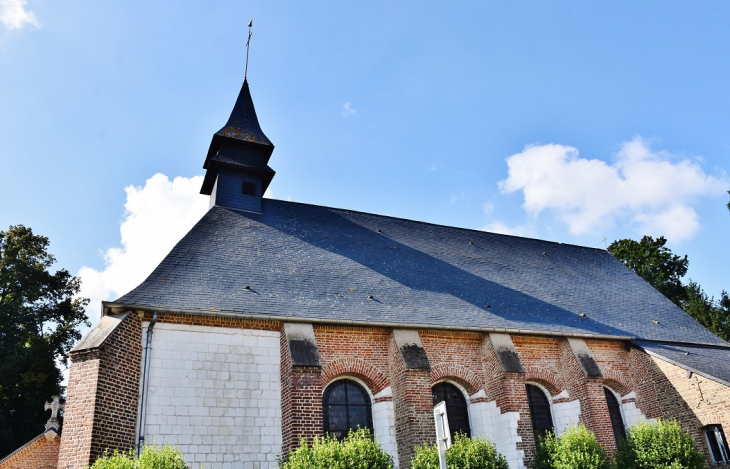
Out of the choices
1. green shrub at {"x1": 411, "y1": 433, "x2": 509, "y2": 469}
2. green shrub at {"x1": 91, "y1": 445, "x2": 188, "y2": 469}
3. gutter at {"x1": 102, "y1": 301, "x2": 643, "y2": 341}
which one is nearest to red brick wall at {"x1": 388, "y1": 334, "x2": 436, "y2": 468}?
green shrub at {"x1": 411, "y1": 433, "x2": 509, "y2": 469}

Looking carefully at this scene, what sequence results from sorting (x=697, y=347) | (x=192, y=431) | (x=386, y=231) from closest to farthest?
(x=192, y=431), (x=697, y=347), (x=386, y=231)

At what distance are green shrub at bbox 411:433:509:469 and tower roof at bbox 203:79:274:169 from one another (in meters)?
11.2

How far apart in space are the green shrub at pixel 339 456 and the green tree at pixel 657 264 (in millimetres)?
22755

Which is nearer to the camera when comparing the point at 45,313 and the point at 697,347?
the point at 697,347

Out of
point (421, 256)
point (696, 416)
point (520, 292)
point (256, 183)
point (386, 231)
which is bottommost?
point (696, 416)

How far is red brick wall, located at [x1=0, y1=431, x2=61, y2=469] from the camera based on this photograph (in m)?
14.1

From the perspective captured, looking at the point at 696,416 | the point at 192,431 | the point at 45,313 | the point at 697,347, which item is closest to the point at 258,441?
the point at 192,431

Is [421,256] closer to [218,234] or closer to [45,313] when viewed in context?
[218,234]

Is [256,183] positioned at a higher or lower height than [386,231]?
higher

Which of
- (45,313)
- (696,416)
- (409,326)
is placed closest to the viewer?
(409,326)

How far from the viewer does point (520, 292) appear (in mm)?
16766

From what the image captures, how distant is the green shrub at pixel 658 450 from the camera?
12.4m

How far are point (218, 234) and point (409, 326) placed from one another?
18.8 feet

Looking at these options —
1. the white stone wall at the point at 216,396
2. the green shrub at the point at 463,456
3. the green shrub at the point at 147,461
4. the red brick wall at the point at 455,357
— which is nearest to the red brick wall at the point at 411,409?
the green shrub at the point at 463,456
